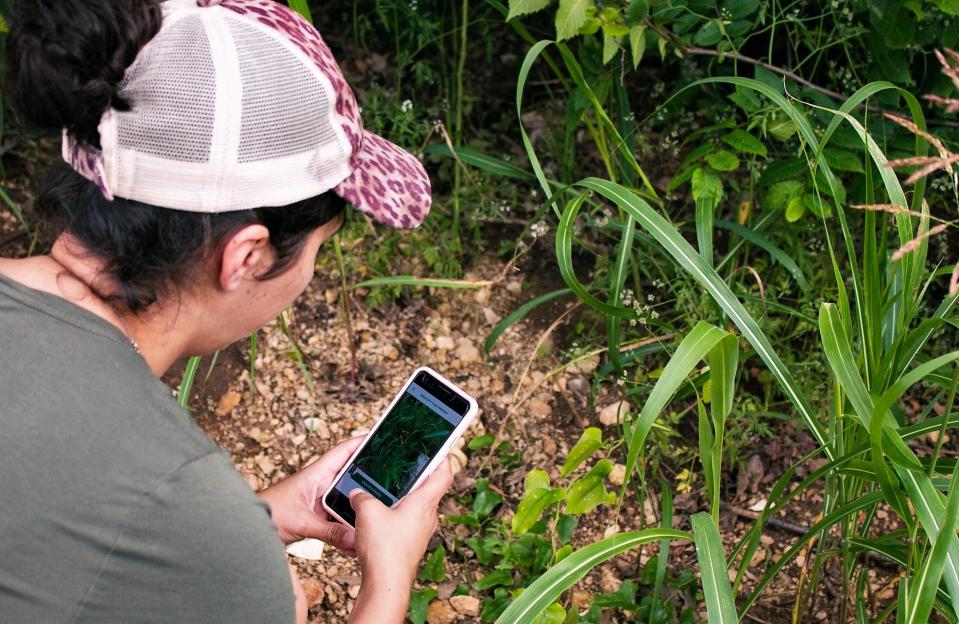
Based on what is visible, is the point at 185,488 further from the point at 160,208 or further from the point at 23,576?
the point at 160,208

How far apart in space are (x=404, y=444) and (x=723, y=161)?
2.78 ft

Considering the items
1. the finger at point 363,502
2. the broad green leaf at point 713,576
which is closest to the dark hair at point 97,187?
the finger at point 363,502

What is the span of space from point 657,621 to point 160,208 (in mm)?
1174

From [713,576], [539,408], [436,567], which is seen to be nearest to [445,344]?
[539,408]

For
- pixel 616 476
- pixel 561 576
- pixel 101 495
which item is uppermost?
pixel 101 495

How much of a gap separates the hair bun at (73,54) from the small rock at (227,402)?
1221mm

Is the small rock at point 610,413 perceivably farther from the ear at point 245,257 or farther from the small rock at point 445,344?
the ear at point 245,257

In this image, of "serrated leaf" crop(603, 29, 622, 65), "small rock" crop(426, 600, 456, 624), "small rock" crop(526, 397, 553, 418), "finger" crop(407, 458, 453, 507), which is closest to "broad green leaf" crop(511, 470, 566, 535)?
"finger" crop(407, 458, 453, 507)

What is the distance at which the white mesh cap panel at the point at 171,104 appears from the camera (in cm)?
116

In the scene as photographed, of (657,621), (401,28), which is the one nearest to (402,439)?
(657,621)

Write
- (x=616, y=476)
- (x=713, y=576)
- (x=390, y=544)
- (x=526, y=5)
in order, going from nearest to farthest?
(x=713, y=576) → (x=390, y=544) → (x=526, y=5) → (x=616, y=476)

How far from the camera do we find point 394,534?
155 cm

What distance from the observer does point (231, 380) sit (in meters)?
2.37

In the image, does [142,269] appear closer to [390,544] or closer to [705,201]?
[390,544]
